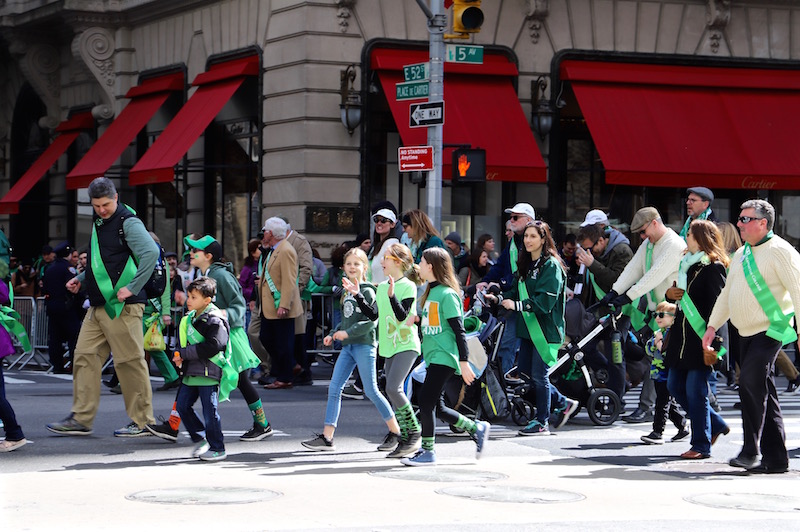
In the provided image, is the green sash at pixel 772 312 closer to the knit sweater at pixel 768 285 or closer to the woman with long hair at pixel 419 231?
the knit sweater at pixel 768 285

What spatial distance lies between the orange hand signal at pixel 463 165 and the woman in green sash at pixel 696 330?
6480mm

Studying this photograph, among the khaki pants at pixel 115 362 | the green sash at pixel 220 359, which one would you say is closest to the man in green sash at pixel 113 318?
the khaki pants at pixel 115 362

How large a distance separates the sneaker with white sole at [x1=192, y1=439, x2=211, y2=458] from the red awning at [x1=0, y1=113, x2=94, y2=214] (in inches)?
704

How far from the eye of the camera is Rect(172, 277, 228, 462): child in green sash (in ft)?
32.9

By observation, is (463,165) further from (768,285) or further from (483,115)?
(768,285)

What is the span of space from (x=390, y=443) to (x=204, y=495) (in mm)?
2678

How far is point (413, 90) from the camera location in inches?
698

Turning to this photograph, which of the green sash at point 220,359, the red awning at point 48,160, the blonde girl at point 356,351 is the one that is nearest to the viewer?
the green sash at point 220,359

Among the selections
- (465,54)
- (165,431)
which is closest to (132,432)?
(165,431)

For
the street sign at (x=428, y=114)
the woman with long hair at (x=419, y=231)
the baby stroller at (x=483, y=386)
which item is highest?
the street sign at (x=428, y=114)

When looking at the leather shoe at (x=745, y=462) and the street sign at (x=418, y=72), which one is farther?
the street sign at (x=418, y=72)

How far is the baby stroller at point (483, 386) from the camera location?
12.1 meters

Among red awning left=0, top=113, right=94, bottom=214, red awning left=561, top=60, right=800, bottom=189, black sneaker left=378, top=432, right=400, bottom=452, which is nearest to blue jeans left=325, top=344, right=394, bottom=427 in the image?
black sneaker left=378, top=432, right=400, bottom=452

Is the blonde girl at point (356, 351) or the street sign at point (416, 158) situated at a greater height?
the street sign at point (416, 158)
